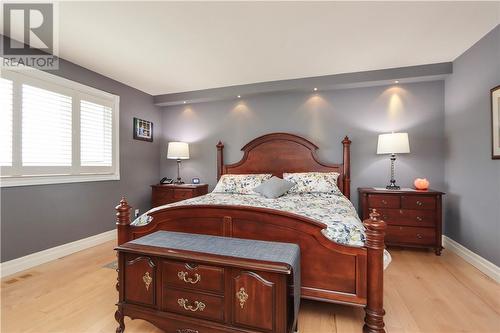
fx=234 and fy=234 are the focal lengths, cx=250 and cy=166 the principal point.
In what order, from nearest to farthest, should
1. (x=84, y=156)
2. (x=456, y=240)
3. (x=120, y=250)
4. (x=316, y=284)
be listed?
1. (x=120, y=250)
2. (x=316, y=284)
3. (x=456, y=240)
4. (x=84, y=156)

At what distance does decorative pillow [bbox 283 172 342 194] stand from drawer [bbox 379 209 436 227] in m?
0.69

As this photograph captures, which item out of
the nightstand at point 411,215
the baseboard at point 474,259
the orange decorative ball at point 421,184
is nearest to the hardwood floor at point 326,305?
the baseboard at point 474,259

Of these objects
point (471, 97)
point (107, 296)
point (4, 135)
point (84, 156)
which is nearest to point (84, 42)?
point (4, 135)

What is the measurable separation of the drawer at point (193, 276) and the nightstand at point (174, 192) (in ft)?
7.89

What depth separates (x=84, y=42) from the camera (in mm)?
2561

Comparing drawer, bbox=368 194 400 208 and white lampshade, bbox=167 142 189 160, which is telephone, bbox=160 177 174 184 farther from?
drawer, bbox=368 194 400 208

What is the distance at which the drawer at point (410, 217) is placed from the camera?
2.95 m

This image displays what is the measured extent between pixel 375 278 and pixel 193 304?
120 cm

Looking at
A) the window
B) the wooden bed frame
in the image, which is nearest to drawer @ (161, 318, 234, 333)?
the wooden bed frame

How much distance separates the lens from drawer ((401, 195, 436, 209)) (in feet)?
9.66

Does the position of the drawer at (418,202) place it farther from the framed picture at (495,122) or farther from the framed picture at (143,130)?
the framed picture at (143,130)

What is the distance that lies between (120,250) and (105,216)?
2.35 metres

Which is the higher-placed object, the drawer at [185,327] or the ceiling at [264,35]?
the ceiling at [264,35]

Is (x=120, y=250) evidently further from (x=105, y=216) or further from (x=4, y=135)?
(x=105, y=216)
